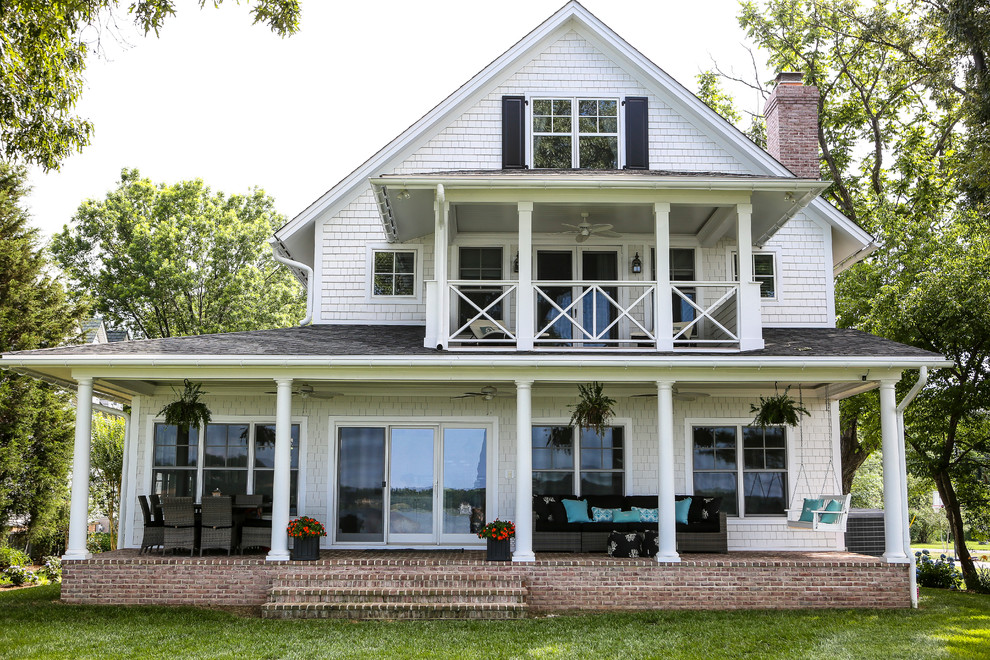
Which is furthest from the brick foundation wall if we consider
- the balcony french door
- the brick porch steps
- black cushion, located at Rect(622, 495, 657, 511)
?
the balcony french door

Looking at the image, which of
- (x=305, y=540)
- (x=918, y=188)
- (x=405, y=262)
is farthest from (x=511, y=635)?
(x=918, y=188)

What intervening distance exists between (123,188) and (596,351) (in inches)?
924

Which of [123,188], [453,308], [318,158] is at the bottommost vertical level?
[453,308]

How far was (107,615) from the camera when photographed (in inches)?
419

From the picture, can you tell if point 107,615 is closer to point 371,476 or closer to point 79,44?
point 371,476

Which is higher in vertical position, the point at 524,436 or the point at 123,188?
the point at 123,188

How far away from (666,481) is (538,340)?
2645 mm

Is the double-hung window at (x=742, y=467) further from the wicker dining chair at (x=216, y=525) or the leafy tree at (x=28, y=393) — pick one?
the leafy tree at (x=28, y=393)

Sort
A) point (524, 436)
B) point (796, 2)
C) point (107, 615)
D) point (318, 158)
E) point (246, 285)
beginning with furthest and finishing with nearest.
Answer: point (318, 158)
point (246, 285)
point (796, 2)
point (524, 436)
point (107, 615)

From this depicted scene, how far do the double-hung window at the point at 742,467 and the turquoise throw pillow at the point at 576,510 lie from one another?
2.09 meters

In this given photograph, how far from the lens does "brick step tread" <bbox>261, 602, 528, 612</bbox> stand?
1070cm

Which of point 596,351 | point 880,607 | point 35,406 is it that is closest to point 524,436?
point 596,351

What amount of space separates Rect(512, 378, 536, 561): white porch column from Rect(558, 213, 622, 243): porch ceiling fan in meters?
2.77

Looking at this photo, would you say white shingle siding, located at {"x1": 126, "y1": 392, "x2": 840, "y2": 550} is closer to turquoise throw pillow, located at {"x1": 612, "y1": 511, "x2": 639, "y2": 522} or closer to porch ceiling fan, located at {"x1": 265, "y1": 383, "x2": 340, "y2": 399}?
porch ceiling fan, located at {"x1": 265, "y1": 383, "x2": 340, "y2": 399}
